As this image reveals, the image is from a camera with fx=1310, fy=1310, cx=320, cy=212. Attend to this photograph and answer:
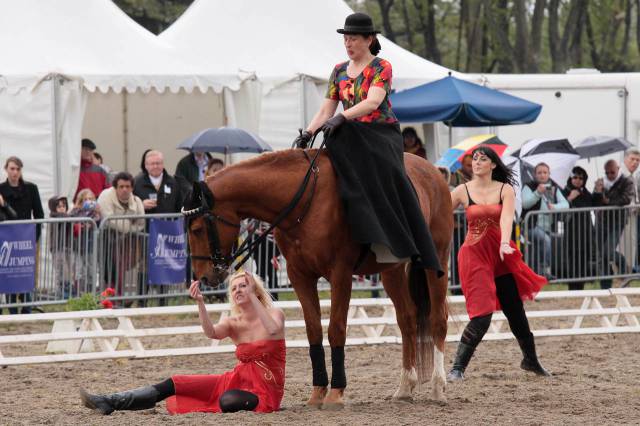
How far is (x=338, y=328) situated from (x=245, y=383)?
672 millimetres

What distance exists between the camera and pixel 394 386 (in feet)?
31.3

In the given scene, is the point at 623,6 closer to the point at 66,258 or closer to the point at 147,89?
the point at 147,89

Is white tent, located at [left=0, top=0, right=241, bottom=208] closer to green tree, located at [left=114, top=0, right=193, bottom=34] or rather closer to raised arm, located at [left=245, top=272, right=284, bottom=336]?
raised arm, located at [left=245, top=272, right=284, bottom=336]

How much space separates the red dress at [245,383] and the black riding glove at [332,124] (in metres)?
1.35

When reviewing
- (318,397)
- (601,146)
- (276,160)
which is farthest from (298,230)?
(601,146)

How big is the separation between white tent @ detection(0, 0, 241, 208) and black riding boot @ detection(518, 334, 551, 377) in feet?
25.1

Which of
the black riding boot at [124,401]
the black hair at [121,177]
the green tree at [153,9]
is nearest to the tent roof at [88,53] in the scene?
the black hair at [121,177]

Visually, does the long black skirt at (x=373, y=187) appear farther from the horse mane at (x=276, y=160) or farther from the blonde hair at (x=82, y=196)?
the blonde hair at (x=82, y=196)

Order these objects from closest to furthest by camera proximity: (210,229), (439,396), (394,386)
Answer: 1. (210,229)
2. (439,396)
3. (394,386)

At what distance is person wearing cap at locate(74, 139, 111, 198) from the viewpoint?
651 inches

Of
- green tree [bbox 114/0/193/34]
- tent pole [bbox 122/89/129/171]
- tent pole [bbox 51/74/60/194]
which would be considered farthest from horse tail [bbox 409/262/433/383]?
green tree [bbox 114/0/193/34]

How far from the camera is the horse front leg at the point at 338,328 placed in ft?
26.7

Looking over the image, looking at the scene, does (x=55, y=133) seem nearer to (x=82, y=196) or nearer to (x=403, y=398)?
(x=82, y=196)

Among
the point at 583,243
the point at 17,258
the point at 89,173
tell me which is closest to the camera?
the point at 17,258
